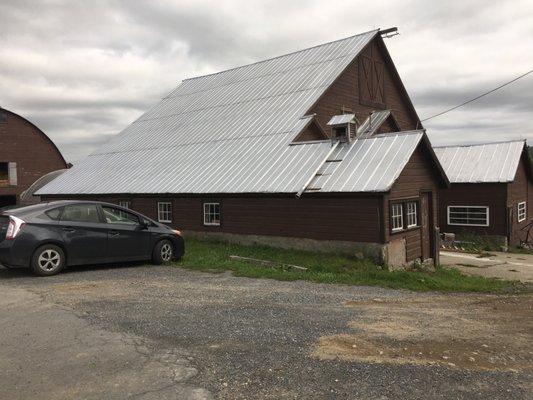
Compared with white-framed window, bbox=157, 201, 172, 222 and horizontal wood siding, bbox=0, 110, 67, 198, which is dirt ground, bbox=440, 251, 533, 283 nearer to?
white-framed window, bbox=157, 201, 172, 222

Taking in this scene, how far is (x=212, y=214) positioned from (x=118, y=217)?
269 inches

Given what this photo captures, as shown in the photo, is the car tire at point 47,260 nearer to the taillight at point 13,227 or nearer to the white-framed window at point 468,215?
the taillight at point 13,227

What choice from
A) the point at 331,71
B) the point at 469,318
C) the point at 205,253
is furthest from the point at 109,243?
the point at 331,71

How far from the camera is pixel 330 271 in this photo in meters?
12.5

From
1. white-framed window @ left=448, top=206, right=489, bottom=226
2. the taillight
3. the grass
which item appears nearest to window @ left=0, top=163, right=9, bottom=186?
the grass

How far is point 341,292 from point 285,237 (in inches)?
253

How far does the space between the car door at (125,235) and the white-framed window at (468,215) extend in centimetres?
1973

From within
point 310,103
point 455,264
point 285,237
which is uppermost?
point 310,103

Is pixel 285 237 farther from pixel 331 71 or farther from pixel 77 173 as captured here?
pixel 77 173

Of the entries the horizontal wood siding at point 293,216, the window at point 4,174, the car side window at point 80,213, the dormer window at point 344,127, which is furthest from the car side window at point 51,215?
the window at point 4,174

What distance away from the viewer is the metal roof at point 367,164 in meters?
14.0

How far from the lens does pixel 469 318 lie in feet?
24.8

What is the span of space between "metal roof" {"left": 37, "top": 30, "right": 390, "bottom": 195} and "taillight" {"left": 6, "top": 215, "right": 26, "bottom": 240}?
26.1 feet

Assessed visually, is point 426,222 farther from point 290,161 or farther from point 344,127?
point 290,161
